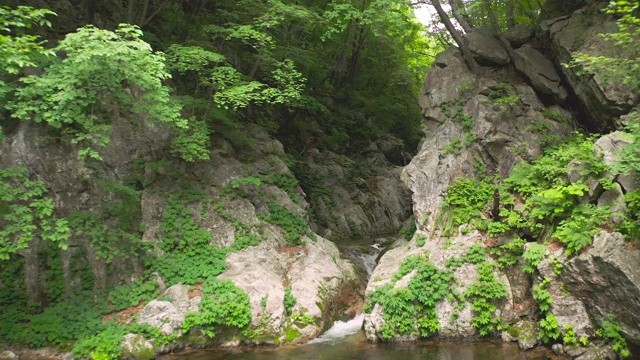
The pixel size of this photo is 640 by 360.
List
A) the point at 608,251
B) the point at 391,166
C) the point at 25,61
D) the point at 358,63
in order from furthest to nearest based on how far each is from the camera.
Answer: the point at 358,63 → the point at 391,166 → the point at 608,251 → the point at 25,61

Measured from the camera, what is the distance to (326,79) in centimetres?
2256

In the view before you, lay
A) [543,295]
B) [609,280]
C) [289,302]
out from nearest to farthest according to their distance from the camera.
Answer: [609,280], [543,295], [289,302]

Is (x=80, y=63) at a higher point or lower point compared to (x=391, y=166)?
higher

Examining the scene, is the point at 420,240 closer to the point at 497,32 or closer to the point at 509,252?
the point at 509,252

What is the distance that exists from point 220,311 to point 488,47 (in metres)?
12.2

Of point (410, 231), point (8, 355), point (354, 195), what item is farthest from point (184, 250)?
point (354, 195)

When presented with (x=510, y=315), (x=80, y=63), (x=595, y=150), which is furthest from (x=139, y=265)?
(x=595, y=150)

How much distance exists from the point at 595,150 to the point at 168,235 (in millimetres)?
10901

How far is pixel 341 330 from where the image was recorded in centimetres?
1065

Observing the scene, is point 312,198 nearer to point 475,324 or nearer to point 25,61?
point 475,324

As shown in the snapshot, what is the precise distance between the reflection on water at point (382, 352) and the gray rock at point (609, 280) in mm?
1480

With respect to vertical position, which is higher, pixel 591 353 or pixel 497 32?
pixel 497 32

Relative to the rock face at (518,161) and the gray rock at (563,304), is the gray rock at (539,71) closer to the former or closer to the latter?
the rock face at (518,161)

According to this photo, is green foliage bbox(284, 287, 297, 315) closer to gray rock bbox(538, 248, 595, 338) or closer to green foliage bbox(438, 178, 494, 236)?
green foliage bbox(438, 178, 494, 236)
